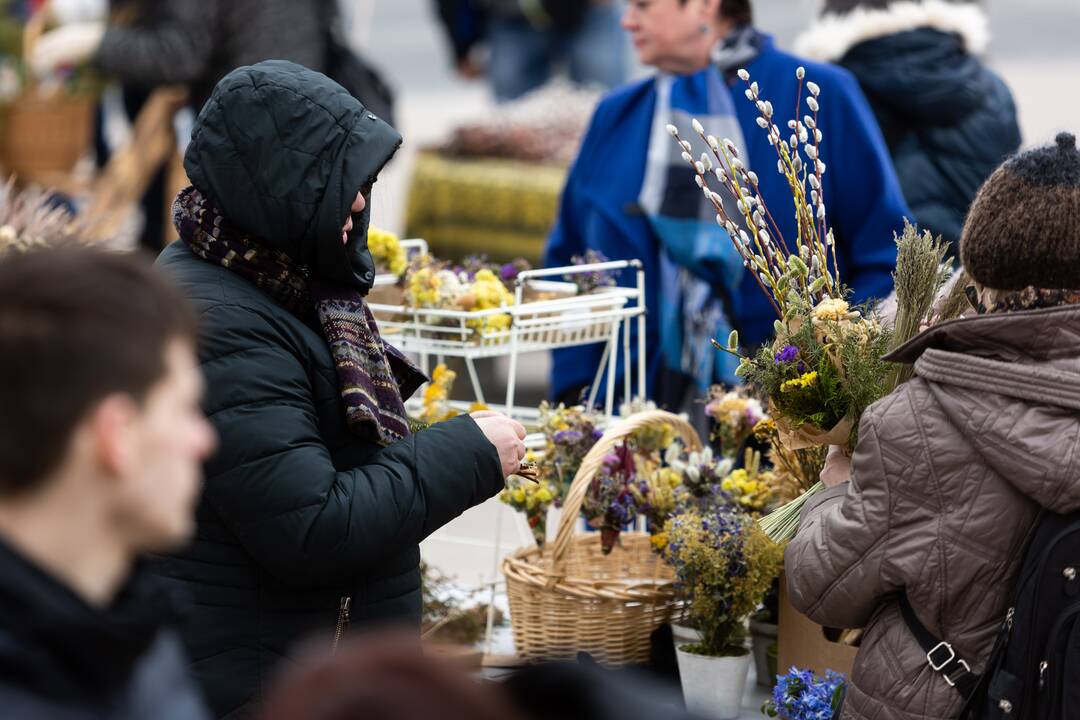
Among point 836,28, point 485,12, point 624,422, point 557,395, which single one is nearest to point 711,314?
point 557,395

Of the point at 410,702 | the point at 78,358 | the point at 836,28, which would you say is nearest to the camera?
the point at 410,702

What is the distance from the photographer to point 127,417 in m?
1.13

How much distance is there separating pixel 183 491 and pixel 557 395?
9.21ft

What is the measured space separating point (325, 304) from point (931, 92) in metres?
2.59

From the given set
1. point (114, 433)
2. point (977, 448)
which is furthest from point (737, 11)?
point (114, 433)

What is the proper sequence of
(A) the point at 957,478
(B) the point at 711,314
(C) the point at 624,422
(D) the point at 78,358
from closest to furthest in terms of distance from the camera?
(D) the point at 78,358 → (A) the point at 957,478 → (C) the point at 624,422 → (B) the point at 711,314

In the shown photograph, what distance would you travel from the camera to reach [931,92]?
4180mm

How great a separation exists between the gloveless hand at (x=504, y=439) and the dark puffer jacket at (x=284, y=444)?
22mm

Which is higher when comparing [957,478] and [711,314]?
[957,478]

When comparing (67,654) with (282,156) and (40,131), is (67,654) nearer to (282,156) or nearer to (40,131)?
(282,156)

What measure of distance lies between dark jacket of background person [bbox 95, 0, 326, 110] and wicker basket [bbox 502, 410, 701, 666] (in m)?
2.69

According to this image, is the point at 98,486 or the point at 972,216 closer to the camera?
the point at 98,486

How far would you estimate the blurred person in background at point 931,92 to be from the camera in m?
4.13

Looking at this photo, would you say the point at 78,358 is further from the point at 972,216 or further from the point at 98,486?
the point at 972,216
